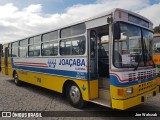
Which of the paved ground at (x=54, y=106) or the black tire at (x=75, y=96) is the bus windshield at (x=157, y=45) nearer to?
the paved ground at (x=54, y=106)

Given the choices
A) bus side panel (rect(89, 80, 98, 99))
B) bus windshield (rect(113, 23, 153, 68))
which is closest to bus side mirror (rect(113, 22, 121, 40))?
bus windshield (rect(113, 23, 153, 68))

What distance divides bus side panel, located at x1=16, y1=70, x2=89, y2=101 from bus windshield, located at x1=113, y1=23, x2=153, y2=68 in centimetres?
149

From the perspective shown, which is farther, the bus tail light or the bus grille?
the bus grille

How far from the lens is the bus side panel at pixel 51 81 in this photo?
639 cm

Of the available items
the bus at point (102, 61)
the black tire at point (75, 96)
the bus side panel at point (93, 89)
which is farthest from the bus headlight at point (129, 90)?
the black tire at point (75, 96)

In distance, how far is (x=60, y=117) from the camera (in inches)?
238

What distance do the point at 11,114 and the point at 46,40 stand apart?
3545 mm

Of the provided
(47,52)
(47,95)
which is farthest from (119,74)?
(47,95)

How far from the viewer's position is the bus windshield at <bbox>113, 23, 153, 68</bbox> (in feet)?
17.4

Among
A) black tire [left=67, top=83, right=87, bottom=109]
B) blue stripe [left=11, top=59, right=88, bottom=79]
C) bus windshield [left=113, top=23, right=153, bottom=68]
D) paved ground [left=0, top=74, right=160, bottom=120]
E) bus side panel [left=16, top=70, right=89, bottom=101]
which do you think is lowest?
paved ground [left=0, top=74, right=160, bottom=120]

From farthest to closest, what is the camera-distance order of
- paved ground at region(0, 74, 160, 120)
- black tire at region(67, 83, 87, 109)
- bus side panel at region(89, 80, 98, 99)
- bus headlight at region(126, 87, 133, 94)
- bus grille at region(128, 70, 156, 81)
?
black tire at region(67, 83, 87, 109) → paved ground at region(0, 74, 160, 120) → bus side panel at region(89, 80, 98, 99) → bus grille at region(128, 70, 156, 81) → bus headlight at region(126, 87, 133, 94)

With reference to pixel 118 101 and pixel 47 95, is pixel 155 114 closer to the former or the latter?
pixel 118 101

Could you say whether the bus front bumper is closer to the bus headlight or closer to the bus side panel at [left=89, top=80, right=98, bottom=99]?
the bus headlight

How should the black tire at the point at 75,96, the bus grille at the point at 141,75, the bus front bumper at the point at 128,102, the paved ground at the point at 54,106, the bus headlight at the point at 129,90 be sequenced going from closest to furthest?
the bus front bumper at the point at 128,102, the bus headlight at the point at 129,90, the bus grille at the point at 141,75, the paved ground at the point at 54,106, the black tire at the point at 75,96
